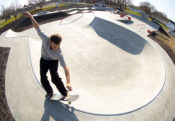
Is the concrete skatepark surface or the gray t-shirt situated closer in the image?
the gray t-shirt

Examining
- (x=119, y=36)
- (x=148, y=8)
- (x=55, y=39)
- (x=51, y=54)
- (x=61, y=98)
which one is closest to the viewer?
(x=55, y=39)

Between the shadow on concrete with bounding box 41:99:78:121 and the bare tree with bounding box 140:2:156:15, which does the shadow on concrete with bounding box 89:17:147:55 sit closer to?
the shadow on concrete with bounding box 41:99:78:121

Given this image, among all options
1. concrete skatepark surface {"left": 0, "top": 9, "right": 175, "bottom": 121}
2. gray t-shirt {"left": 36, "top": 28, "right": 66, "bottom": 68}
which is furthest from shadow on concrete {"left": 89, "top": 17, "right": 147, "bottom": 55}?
gray t-shirt {"left": 36, "top": 28, "right": 66, "bottom": 68}

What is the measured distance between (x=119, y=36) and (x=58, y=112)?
41.9 ft

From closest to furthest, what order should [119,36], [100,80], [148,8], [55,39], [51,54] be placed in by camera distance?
[55,39] < [51,54] < [100,80] < [119,36] < [148,8]

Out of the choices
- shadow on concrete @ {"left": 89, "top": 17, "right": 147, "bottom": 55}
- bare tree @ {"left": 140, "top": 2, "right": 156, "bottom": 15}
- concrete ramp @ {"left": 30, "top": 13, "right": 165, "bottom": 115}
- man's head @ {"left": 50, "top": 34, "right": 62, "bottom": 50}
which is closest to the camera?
man's head @ {"left": 50, "top": 34, "right": 62, "bottom": 50}

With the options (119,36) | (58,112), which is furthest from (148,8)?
(58,112)

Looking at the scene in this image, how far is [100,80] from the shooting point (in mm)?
8586

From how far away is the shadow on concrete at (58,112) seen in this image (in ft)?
15.2

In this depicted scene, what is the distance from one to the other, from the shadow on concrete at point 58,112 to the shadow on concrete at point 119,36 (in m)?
9.92

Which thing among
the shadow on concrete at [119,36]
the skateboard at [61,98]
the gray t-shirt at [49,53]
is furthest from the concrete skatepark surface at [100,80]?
the gray t-shirt at [49,53]

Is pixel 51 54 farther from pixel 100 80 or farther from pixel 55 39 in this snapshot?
pixel 100 80

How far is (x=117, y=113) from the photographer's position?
519 cm

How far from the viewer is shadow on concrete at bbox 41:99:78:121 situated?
4641 mm
